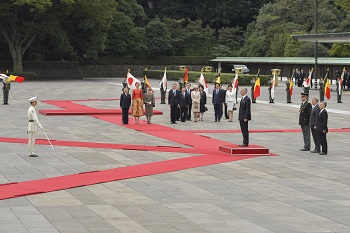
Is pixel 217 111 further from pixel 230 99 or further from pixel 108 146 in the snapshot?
pixel 108 146

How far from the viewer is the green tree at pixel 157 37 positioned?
9388 centimetres

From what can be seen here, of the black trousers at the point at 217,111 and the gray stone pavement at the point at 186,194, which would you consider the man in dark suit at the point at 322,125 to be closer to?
the gray stone pavement at the point at 186,194

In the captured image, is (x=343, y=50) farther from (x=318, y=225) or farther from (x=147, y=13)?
(x=318, y=225)

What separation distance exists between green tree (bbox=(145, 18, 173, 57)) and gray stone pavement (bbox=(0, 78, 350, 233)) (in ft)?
222

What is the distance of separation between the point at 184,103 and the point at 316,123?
33.3ft

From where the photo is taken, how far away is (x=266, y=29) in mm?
→ 86875

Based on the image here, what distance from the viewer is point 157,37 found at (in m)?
93.9

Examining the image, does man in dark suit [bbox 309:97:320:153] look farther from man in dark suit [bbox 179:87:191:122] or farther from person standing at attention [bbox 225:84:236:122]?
person standing at attention [bbox 225:84:236:122]

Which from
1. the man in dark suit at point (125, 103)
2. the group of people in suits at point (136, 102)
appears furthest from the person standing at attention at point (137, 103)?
the man in dark suit at point (125, 103)

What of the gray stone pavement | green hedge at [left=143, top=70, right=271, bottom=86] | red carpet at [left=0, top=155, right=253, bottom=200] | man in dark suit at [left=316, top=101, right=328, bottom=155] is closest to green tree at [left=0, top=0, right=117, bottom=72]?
green hedge at [left=143, top=70, right=271, bottom=86]

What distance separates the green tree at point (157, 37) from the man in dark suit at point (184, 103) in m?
61.8

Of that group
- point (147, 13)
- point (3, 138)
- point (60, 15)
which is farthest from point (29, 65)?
point (3, 138)

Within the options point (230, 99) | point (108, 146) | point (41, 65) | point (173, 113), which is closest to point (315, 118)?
point (108, 146)

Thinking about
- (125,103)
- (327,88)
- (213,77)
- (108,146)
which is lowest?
(213,77)
